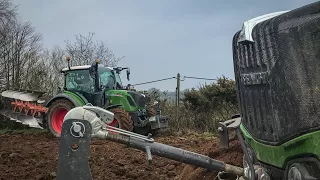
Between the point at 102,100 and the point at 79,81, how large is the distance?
113cm

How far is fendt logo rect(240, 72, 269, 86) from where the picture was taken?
2.94m

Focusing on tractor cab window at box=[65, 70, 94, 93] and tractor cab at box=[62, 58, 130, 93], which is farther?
tractor cab window at box=[65, 70, 94, 93]

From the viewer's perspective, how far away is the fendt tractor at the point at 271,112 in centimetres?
251

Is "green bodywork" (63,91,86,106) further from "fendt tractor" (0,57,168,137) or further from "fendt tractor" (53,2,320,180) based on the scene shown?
"fendt tractor" (53,2,320,180)

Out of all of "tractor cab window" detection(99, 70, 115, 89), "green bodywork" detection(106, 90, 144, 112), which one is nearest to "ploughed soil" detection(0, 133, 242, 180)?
"green bodywork" detection(106, 90, 144, 112)

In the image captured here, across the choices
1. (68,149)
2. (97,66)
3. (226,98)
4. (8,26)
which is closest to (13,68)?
(8,26)

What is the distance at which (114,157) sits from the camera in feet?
29.0

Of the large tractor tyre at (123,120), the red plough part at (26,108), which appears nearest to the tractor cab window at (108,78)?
the large tractor tyre at (123,120)

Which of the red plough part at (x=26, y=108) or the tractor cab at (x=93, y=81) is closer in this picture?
the tractor cab at (x=93, y=81)

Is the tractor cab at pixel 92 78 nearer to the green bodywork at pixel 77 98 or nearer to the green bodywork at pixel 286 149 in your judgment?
the green bodywork at pixel 77 98

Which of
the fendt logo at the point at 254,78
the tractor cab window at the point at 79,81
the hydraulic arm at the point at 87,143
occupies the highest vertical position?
the tractor cab window at the point at 79,81

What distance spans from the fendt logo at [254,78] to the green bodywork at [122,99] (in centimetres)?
976

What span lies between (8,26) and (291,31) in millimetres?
26301

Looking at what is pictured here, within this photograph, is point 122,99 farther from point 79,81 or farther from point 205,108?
point 205,108
